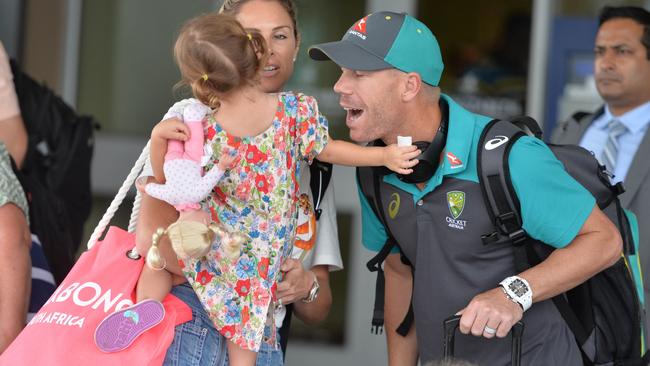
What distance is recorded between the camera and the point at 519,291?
2.69 metres

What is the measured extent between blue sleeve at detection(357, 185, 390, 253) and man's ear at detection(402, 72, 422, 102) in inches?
→ 14.0

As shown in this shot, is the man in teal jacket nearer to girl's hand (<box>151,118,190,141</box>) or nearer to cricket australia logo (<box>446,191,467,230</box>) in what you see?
cricket australia logo (<box>446,191,467,230</box>)

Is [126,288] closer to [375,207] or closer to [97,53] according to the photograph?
[375,207]

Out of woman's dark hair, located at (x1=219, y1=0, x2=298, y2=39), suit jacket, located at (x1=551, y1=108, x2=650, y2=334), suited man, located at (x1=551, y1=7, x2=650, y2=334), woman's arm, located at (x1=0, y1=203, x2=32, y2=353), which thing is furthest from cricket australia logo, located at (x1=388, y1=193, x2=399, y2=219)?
suited man, located at (x1=551, y1=7, x2=650, y2=334)

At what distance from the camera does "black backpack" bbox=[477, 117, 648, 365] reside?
2758mm

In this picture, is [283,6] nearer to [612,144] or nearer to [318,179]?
[318,179]

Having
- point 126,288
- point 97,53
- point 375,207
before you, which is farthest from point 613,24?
point 97,53

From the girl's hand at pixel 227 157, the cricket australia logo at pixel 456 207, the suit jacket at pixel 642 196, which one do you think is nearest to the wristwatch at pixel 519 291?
the cricket australia logo at pixel 456 207

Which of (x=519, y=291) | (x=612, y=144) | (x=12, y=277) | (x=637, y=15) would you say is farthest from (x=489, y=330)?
(x=637, y=15)

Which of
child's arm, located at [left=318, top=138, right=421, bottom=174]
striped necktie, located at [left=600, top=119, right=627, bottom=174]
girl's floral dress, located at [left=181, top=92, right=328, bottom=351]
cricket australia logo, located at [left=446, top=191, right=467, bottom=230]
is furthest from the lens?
striped necktie, located at [left=600, top=119, right=627, bottom=174]

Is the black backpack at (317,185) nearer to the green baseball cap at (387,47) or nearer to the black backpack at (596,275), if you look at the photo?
the green baseball cap at (387,47)

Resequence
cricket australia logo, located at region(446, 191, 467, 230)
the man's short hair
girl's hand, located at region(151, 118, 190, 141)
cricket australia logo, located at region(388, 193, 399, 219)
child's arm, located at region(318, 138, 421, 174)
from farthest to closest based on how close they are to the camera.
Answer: the man's short hair, cricket australia logo, located at region(388, 193, 399, 219), cricket australia logo, located at region(446, 191, 467, 230), child's arm, located at region(318, 138, 421, 174), girl's hand, located at region(151, 118, 190, 141)

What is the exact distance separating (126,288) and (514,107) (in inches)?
Result: 151

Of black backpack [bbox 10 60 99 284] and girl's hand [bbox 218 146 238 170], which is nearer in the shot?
girl's hand [bbox 218 146 238 170]
